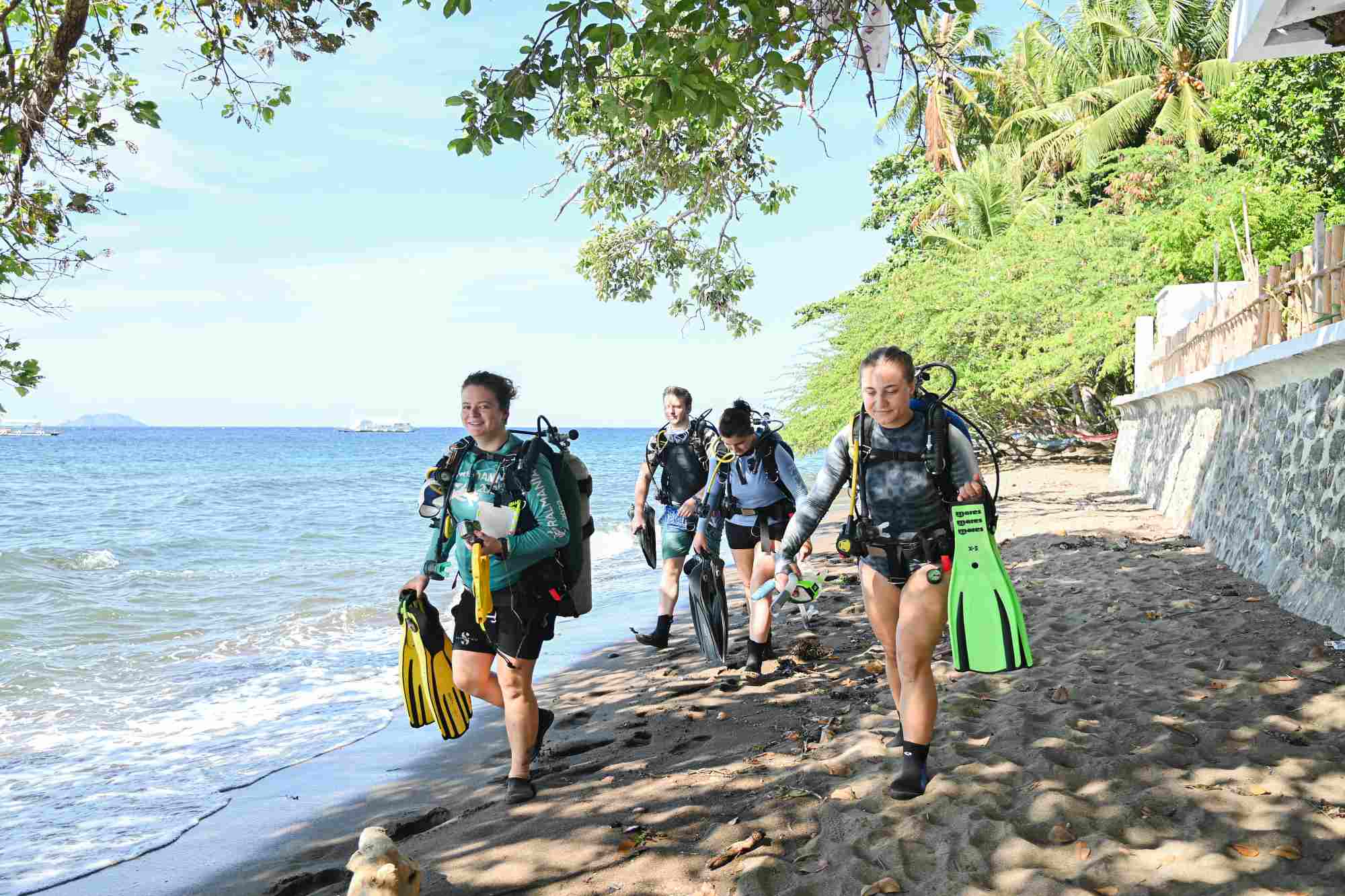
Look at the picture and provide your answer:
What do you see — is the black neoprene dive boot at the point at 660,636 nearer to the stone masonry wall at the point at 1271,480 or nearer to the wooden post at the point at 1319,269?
the stone masonry wall at the point at 1271,480

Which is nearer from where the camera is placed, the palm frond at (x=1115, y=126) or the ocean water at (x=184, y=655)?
the ocean water at (x=184, y=655)

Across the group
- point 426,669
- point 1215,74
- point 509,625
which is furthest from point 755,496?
point 1215,74

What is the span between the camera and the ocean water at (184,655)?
5828 mm

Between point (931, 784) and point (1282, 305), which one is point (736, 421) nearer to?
point (931, 784)

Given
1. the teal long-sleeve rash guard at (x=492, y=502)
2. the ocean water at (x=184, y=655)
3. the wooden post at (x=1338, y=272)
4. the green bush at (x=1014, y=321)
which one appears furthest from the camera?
the green bush at (x=1014, y=321)

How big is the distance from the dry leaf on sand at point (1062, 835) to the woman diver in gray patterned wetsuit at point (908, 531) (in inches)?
21.5

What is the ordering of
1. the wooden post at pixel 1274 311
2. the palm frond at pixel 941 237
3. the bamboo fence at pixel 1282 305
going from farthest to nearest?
the palm frond at pixel 941 237
the wooden post at pixel 1274 311
the bamboo fence at pixel 1282 305

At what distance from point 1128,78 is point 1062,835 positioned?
33.9 m

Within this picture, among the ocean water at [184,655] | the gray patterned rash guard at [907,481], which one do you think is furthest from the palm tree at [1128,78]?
the gray patterned rash guard at [907,481]

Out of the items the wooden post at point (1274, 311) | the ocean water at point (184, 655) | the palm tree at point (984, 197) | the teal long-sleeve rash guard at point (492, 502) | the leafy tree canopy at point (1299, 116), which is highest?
the palm tree at point (984, 197)

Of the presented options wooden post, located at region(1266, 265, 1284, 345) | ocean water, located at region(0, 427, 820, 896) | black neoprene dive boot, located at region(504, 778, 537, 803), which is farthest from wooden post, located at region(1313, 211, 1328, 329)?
black neoprene dive boot, located at region(504, 778, 537, 803)

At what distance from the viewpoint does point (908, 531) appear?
4.14 metres

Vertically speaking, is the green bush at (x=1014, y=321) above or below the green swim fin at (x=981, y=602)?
above

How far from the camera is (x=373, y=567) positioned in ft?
55.7
